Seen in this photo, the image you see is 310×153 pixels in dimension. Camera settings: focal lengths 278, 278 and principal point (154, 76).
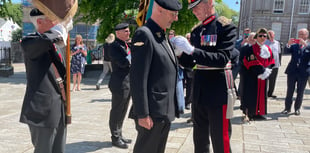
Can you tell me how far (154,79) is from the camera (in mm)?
2588

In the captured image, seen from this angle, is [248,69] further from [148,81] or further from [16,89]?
[16,89]

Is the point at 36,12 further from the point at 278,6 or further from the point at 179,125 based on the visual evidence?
the point at 278,6

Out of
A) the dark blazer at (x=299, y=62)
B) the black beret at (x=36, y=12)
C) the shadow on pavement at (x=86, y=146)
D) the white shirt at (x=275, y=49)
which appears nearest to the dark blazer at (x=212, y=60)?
the black beret at (x=36, y=12)

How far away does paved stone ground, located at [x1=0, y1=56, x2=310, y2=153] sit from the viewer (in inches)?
183

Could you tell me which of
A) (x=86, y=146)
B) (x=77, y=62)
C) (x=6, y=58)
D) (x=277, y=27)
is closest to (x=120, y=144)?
(x=86, y=146)

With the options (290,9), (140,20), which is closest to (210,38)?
(140,20)

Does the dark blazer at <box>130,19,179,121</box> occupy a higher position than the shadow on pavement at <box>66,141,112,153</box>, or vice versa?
the dark blazer at <box>130,19,179,121</box>

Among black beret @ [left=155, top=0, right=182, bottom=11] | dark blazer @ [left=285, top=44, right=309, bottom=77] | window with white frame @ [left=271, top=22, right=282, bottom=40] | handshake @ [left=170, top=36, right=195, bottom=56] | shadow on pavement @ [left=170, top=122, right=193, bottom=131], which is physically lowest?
shadow on pavement @ [left=170, top=122, right=193, bottom=131]

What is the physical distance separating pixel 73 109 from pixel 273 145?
5.01 m

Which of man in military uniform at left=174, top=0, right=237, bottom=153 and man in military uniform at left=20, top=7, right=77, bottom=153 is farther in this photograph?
man in military uniform at left=174, top=0, right=237, bottom=153

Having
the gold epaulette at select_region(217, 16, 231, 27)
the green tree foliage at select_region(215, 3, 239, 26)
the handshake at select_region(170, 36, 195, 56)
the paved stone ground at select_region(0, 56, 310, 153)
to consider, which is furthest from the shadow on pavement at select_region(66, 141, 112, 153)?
the green tree foliage at select_region(215, 3, 239, 26)

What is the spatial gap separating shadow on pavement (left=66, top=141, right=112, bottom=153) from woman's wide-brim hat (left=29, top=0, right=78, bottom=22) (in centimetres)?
249

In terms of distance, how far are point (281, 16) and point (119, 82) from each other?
42.6 m

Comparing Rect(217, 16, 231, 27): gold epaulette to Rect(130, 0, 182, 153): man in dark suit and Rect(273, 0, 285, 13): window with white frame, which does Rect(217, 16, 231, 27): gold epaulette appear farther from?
Rect(273, 0, 285, 13): window with white frame
